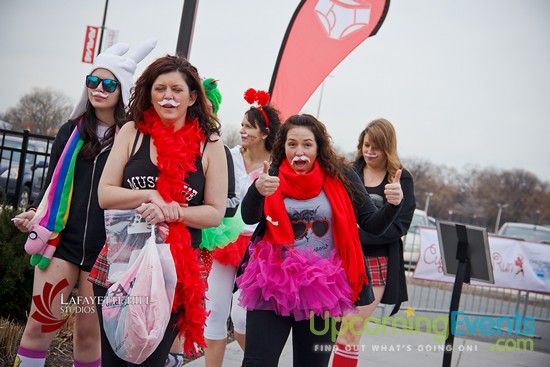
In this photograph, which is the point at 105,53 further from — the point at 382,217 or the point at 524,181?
the point at 524,181

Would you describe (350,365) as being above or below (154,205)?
below

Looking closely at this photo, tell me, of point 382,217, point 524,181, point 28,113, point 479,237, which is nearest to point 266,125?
point 382,217

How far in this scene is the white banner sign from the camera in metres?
9.02

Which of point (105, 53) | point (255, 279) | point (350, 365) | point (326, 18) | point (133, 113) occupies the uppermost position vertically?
point (326, 18)

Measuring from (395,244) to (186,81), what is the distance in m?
2.35

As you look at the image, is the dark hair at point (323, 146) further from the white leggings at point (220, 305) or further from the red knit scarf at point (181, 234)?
the white leggings at point (220, 305)

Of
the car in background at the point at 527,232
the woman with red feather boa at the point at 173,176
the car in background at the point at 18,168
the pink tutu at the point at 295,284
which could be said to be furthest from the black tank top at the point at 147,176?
the car in background at the point at 527,232

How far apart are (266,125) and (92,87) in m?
1.68

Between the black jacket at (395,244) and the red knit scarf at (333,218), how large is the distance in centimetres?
98

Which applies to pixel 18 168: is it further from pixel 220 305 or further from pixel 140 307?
pixel 140 307

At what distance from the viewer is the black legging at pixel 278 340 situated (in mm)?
3244

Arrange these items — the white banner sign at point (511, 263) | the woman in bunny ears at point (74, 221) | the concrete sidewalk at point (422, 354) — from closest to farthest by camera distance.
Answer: the woman in bunny ears at point (74, 221), the concrete sidewalk at point (422, 354), the white banner sign at point (511, 263)

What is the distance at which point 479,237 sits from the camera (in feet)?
15.7

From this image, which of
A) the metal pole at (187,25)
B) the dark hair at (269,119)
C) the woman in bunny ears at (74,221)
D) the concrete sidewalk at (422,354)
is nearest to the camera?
the woman in bunny ears at (74,221)
